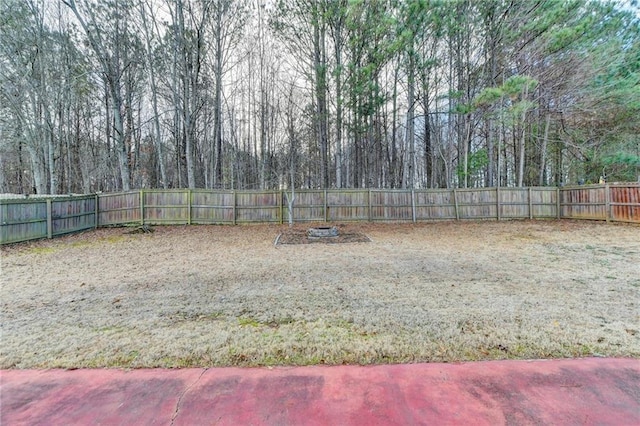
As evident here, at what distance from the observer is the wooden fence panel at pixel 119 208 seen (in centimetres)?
1076

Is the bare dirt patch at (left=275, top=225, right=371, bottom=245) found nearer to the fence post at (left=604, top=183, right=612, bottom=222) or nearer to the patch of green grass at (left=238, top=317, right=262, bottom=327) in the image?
the patch of green grass at (left=238, top=317, right=262, bottom=327)

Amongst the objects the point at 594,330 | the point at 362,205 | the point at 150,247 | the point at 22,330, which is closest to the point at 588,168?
the point at 362,205

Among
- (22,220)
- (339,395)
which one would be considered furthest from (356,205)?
(339,395)

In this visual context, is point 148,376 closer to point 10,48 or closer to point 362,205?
point 362,205

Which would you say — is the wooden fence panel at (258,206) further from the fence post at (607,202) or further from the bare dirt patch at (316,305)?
the fence post at (607,202)

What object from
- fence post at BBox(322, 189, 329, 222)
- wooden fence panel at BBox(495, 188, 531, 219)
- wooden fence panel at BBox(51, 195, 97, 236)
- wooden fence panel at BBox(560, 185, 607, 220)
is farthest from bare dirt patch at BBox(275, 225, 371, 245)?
wooden fence panel at BBox(560, 185, 607, 220)

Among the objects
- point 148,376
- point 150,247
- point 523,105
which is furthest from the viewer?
point 523,105

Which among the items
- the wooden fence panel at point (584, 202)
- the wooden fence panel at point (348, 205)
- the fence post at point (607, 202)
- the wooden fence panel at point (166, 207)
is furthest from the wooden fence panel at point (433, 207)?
the wooden fence panel at point (166, 207)

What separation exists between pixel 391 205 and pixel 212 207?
7182mm

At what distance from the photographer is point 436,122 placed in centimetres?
1620

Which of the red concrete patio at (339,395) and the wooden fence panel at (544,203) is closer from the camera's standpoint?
the red concrete patio at (339,395)

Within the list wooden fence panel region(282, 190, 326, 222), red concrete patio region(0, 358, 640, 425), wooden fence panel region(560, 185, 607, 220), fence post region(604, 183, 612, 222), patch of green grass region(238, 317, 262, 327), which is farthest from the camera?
wooden fence panel region(282, 190, 326, 222)

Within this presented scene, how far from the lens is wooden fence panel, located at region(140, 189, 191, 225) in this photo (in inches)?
432

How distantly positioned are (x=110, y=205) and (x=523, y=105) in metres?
15.4
